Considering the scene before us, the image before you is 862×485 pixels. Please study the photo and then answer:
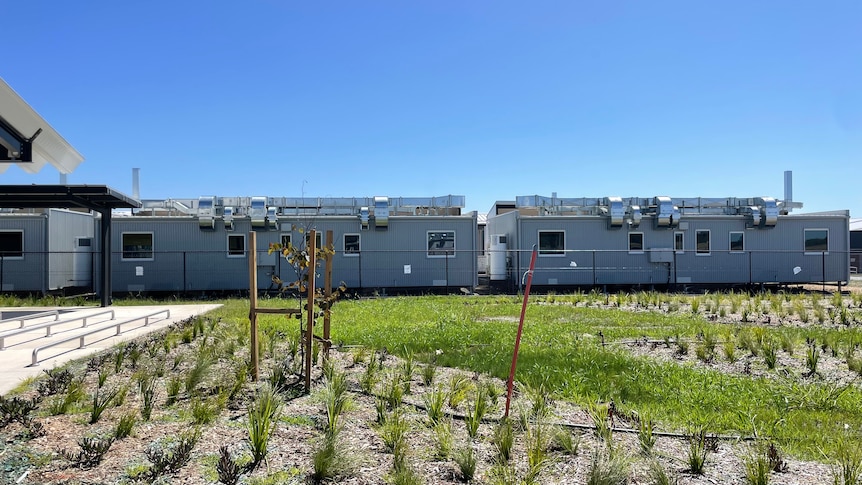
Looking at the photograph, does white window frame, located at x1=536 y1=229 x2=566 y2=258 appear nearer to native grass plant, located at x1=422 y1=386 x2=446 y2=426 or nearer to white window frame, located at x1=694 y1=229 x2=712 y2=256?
white window frame, located at x1=694 y1=229 x2=712 y2=256

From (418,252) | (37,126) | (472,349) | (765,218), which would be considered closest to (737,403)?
(472,349)

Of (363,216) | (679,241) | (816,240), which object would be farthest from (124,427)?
(816,240)

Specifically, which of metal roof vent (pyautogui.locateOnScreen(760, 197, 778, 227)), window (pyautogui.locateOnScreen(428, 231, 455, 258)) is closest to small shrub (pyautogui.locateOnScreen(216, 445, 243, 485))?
window (pyautogui.locateOnScreen(428, 231, 455, 258))

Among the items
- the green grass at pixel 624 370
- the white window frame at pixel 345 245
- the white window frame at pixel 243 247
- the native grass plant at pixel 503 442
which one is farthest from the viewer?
the white window frame at pixel 345 245

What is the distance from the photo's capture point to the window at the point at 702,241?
84.2 feet

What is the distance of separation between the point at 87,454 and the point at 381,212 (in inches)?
767

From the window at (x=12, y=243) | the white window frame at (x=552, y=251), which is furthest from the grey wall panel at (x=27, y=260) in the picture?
the white window frame at (x=552, y=251)

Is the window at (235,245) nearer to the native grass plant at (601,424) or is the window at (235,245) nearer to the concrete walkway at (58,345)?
the concrete walkway at (58,345)

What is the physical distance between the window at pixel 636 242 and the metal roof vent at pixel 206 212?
16.1 meters

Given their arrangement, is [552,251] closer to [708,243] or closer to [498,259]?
[498,259]

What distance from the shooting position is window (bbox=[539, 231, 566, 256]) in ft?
81.4

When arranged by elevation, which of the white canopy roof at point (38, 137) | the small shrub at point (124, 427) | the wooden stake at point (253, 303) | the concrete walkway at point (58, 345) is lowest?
the concrete walkway at point (58, 345)

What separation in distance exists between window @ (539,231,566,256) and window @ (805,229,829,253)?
416 inches

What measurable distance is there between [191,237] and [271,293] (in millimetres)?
3673
